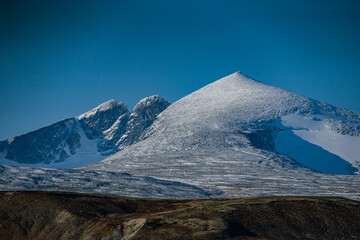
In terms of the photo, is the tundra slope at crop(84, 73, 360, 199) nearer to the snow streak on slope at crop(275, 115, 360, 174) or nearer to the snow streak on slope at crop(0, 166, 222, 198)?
the snow streak on slope at crop(275, 115, 360, 174)

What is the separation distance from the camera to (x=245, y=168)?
132375 millimetres

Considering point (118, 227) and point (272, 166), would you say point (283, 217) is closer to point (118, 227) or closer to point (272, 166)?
point (118, 227)

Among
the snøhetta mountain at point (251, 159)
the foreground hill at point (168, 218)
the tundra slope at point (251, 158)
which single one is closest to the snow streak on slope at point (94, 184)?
the snøhetta mountain at point (251, 159)

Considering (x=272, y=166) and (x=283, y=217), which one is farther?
(x=272, y=166)

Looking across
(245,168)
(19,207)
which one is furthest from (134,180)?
A: (19,207)

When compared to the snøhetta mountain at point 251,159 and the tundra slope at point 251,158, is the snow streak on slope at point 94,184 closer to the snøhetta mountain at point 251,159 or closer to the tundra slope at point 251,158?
the snøhetta mountain at point 251,159

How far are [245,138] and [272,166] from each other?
42.9m

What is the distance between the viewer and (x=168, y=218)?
33625 mm

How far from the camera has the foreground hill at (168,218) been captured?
31.8 metres

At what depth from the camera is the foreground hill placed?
31812 mm

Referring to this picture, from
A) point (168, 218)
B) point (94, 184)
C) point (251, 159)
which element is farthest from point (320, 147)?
point (168, 218)

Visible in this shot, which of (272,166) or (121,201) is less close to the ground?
(121,201)

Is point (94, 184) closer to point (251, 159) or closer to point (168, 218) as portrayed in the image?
point (168, 218)

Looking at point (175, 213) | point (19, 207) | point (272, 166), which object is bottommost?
point (272, 166)
